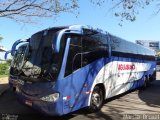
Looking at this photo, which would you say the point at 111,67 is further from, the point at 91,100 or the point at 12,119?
the point at 12,119

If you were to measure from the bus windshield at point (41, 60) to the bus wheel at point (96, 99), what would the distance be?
2398 millimetres

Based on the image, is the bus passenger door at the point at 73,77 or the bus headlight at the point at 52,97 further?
the bus passenger door at the point at 73,77

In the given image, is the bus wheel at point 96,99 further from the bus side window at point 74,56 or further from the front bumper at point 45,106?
the front bumper at point 45,106

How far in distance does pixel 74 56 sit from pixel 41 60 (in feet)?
3.32

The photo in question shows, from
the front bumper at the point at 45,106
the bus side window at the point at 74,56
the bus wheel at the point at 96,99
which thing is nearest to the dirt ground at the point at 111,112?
the bus wheel at the point at 96,99

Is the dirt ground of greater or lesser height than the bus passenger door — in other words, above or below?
below

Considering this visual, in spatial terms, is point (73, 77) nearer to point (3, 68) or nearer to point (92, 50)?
point (92, 50)

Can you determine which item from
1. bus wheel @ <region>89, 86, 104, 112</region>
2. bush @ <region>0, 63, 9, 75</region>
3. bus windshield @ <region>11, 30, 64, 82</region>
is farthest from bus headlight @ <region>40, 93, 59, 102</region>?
bush @ <region>0, 63, 9, 75</region>

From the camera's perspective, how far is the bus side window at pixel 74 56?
8.88 meters

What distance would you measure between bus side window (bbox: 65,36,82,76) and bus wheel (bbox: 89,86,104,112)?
1.71m

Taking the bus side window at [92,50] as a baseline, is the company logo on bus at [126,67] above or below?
below

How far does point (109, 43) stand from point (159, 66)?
3920cm

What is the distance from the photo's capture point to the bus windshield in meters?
8.65

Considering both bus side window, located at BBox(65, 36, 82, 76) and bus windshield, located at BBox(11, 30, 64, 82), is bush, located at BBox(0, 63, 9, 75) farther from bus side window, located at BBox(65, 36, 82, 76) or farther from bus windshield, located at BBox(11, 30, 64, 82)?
bus side window, located at BBox(65, 36, 82, 76)
